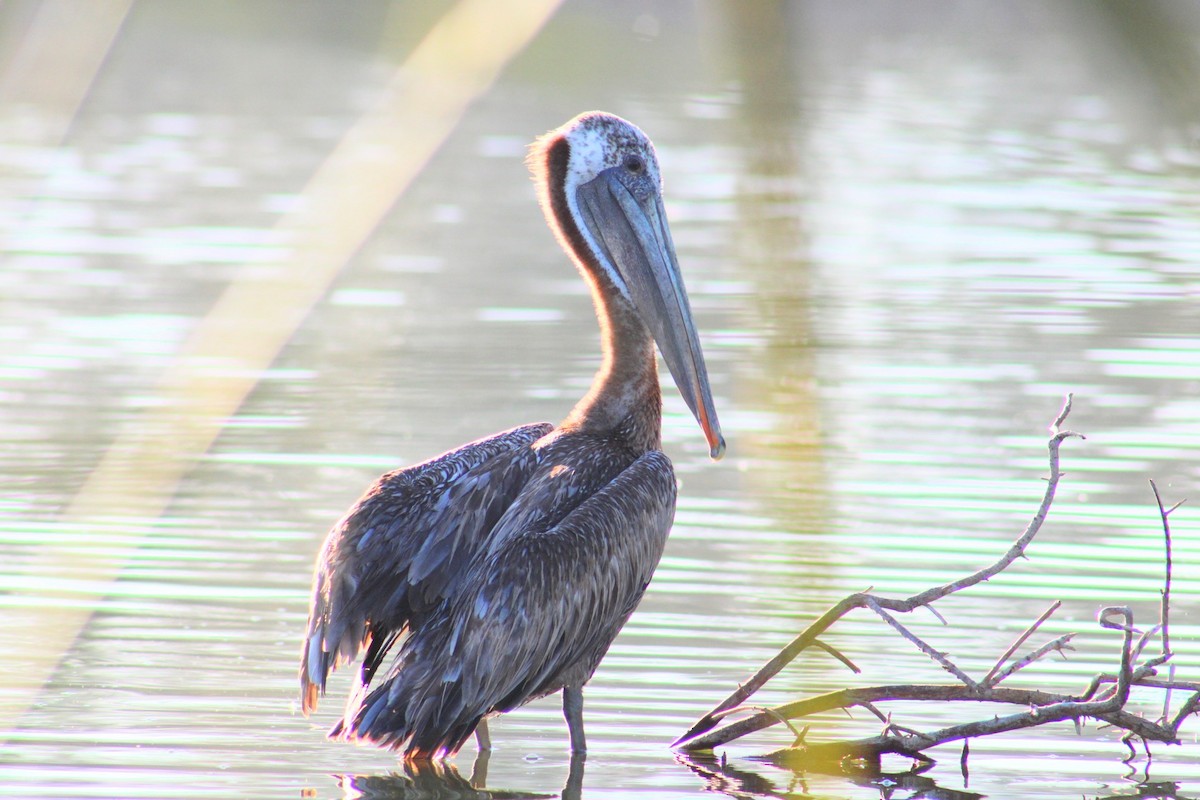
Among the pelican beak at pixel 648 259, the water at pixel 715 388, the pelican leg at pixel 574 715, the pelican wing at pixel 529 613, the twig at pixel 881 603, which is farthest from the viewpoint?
the pelican beak at pixel 648 259

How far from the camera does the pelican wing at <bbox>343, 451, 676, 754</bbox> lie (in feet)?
16.1

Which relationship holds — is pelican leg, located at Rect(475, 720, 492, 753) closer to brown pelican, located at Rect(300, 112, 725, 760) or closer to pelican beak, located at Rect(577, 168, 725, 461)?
brown pelican, located at Rect(300, 112, 725, 760)

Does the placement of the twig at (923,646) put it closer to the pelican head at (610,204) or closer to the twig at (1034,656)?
the twig at (1034,656)

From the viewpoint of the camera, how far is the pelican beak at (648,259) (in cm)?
546

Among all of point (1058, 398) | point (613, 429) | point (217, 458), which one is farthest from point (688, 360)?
point (1058, 398)

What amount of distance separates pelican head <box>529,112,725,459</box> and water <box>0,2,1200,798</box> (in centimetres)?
51

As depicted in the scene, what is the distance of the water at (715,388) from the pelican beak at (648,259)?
19 centimetres

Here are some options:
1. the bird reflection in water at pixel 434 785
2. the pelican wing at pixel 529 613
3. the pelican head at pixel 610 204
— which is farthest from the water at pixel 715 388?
the pelican head at pixel 610 204

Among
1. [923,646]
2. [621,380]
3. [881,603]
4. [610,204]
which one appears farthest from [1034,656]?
[610,204]

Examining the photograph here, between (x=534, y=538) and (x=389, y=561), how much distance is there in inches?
16.3

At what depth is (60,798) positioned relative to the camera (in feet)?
15.8

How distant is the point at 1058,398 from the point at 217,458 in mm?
4722

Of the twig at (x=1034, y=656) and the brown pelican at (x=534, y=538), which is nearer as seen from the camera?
the twig at (x=1034, y=656)

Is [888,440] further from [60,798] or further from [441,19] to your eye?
[441,19]
